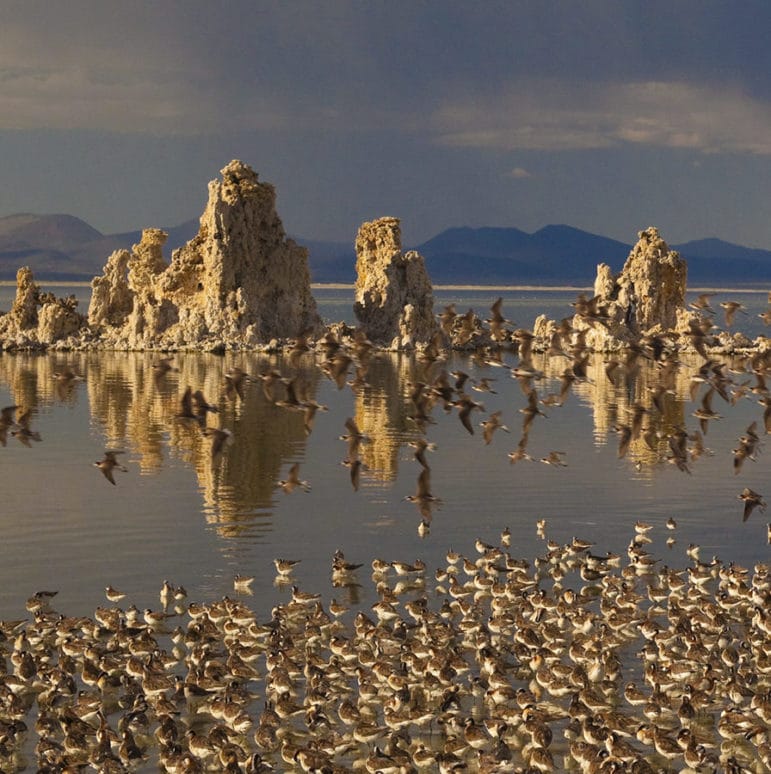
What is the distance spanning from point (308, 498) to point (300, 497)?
1.36ft

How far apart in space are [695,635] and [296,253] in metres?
99.9

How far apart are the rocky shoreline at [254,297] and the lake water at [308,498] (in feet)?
139

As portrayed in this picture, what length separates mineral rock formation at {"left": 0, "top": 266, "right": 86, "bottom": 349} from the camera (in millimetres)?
118500

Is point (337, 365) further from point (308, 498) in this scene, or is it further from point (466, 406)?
point (308, 498)

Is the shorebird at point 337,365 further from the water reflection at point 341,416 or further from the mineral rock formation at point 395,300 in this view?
the mineral rock formation at point 395,300

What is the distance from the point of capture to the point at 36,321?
122 metres

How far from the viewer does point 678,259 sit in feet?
407

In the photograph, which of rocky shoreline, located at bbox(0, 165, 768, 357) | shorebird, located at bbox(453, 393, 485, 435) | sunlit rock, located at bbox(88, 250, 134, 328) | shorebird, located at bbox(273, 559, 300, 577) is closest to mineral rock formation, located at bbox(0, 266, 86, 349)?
rocky shoreline, located at bbox(0, 165, 768, 357)

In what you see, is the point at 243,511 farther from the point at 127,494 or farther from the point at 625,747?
the point at 625,747

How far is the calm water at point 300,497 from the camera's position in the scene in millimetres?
34000

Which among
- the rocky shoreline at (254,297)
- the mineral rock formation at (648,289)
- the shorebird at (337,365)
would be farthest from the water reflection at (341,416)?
the mineral rock formation at (648,289)

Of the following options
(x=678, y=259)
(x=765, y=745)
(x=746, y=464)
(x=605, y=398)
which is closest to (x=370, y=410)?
(x=605, y=398)

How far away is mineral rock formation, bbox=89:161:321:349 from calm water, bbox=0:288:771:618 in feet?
138

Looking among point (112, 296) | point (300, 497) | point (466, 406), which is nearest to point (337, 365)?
point (466, 406)
